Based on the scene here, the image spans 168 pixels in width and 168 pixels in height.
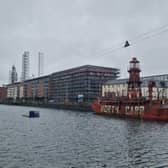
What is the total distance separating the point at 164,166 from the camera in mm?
20578

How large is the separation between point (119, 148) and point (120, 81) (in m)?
130

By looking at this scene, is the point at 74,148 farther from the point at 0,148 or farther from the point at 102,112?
the point at 102,112

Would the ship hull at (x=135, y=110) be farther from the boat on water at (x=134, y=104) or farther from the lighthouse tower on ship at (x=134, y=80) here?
the lighthouse tower on ship at (x=134, y=80)

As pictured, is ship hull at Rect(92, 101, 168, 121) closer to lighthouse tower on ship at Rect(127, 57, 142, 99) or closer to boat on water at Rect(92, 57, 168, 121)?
boat on water at Rect(92, 57, 168, 121)

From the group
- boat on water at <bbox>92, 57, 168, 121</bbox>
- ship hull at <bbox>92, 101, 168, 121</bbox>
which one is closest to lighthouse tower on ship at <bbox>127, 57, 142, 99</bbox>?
boat on water at <bbox>92, 57, 168, 121</bbox>

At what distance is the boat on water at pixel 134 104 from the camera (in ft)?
230

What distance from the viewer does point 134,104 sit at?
3191 inches

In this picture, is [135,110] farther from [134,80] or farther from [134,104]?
[134,80]

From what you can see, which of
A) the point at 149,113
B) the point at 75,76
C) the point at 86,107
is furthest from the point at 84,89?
the point at 149,113

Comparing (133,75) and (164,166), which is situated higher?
(133,75)

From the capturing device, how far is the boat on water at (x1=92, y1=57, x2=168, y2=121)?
230 feet

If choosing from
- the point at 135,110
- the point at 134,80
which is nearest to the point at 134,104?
the point at 135,110

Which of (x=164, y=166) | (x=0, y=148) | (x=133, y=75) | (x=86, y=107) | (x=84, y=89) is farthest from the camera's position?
(x=84, y=89)

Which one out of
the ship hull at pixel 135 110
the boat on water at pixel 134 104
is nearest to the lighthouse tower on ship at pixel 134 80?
the boat on water at pixel 134 104
